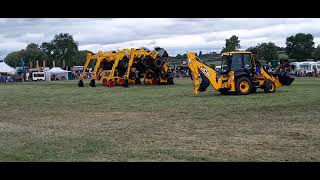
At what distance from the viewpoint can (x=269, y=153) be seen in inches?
275

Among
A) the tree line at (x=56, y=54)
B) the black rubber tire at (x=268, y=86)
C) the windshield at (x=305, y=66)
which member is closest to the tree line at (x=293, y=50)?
the windshield at (x=305, y=66)

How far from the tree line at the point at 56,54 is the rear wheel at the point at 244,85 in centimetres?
6224

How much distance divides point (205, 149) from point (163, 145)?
778mm

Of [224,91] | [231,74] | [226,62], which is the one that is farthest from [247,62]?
[224,91]

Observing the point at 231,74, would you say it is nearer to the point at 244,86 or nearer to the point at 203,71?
the point at 244,86

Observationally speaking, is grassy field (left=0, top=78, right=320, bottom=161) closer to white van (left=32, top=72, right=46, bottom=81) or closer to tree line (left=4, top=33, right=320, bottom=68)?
tree line (left=4, top=33, right=320, bottom=68)

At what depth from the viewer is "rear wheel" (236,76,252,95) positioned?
21.4m

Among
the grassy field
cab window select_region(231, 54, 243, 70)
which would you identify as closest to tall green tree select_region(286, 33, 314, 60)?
cab window select_region(231, 54, 243, 70)

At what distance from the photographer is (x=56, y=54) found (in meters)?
92.8

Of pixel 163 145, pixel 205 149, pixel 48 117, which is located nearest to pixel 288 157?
pixel 205 149

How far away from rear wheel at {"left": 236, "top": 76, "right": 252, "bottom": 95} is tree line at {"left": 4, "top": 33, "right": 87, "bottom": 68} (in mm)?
62238
